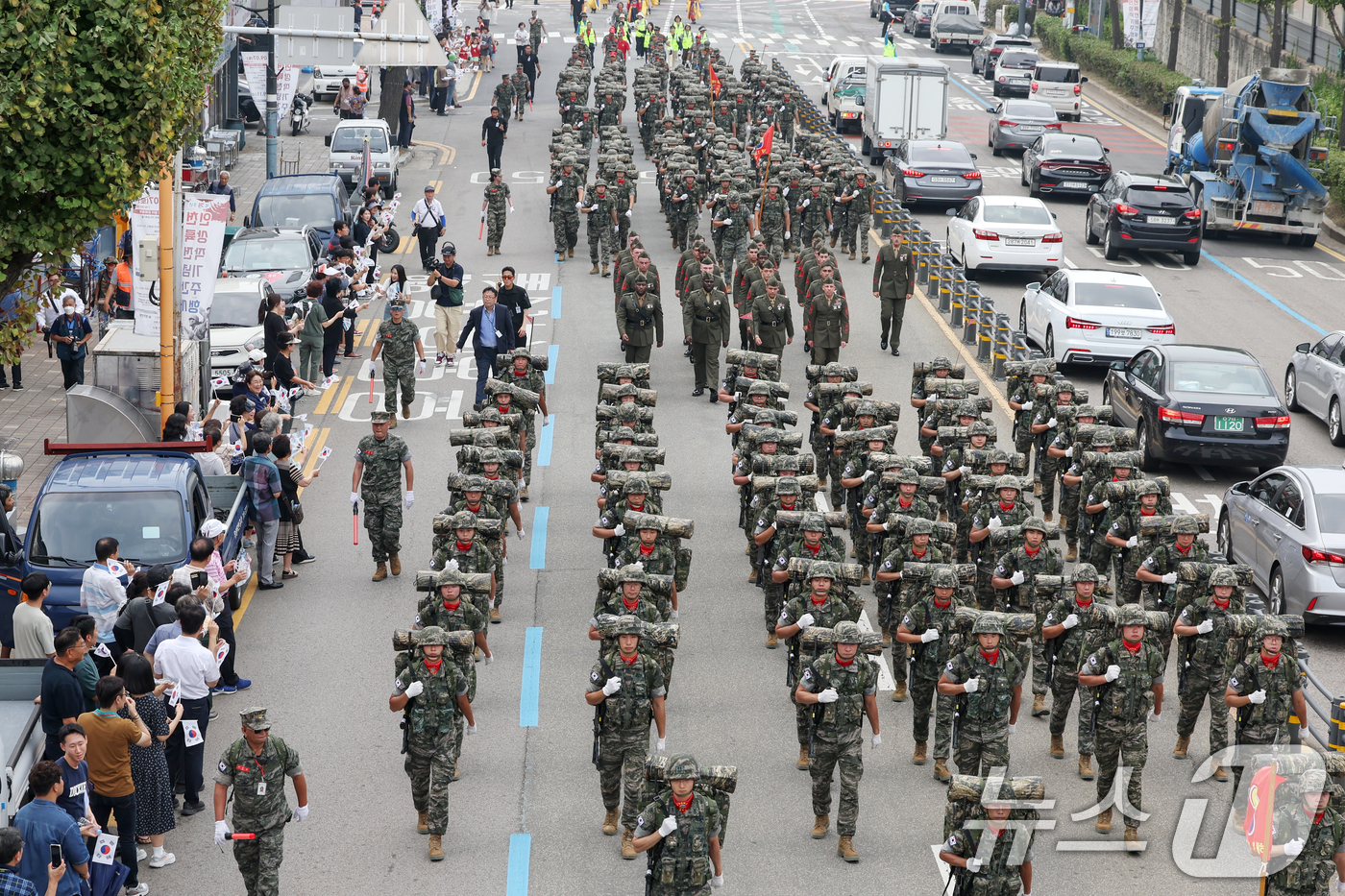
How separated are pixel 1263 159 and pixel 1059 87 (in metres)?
17.8

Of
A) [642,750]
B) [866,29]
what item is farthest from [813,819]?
[866,29]

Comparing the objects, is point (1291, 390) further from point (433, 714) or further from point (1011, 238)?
point (433, 714)

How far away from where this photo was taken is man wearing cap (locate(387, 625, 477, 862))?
1162 centimetres

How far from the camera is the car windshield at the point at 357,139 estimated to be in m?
36.5

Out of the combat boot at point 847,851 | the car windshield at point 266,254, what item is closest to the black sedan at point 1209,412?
the combat boot at point 847,851

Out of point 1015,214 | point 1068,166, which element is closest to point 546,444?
point 1015,214

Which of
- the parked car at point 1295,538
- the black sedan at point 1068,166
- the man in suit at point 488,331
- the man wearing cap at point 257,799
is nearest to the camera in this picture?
the man wearing cap at point 257,799

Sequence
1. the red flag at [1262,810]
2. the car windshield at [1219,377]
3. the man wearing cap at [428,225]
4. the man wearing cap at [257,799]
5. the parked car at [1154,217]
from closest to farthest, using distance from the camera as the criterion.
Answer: the man wearing cap at [257,799], the red flag at [1262,810], the car windshield at [1219,377], the man wearing cap at [428,225], the parked car at [1154,217]

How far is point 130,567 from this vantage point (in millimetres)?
13758

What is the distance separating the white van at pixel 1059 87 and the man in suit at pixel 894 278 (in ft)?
92.0

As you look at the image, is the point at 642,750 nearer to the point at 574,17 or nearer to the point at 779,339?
the point at 779,339

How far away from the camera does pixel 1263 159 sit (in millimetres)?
33844

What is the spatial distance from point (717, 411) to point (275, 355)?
607 centimetres

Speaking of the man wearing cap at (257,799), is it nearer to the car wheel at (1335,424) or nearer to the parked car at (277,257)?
the parked car at (277,257)
